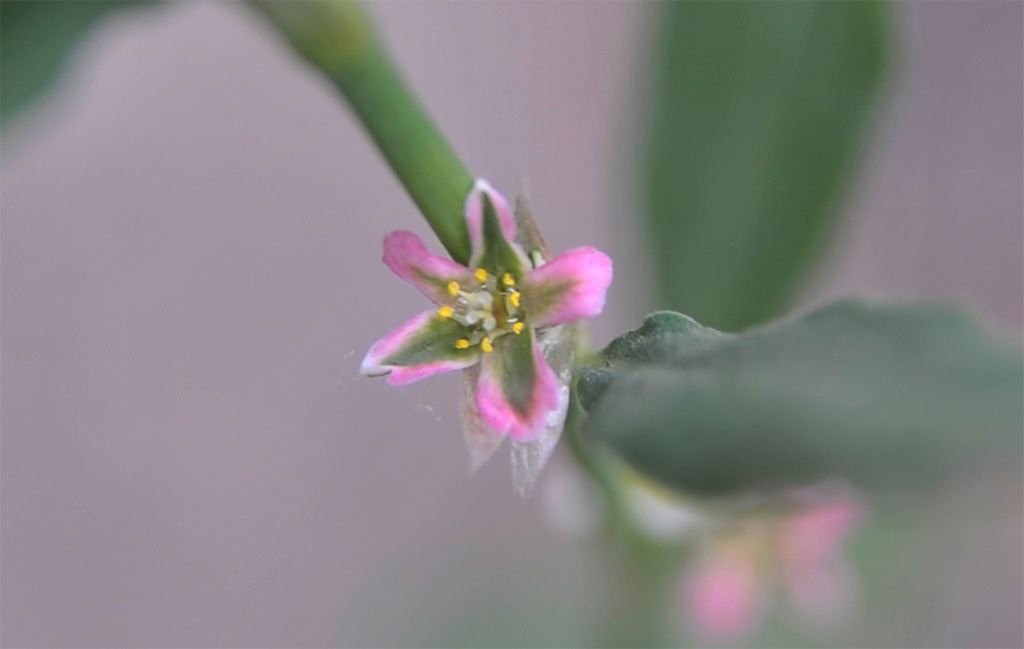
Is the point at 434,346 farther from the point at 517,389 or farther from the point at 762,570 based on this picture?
the point at 762,570

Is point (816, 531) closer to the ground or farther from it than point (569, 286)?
closer to the ground

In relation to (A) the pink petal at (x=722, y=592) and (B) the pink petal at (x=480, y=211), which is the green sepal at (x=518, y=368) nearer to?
(B) the pink petal at (x=480, y=211)

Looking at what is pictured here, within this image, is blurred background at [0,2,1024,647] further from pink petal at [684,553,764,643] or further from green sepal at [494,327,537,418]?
green sepal at [494,327,537,418]

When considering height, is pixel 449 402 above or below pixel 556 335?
below

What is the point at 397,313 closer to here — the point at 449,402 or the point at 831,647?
the point at 449,402

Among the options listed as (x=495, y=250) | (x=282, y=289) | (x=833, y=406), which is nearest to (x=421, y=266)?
(x=495, y=250)

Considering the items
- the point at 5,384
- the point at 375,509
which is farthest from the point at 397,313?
the point at 5,384
